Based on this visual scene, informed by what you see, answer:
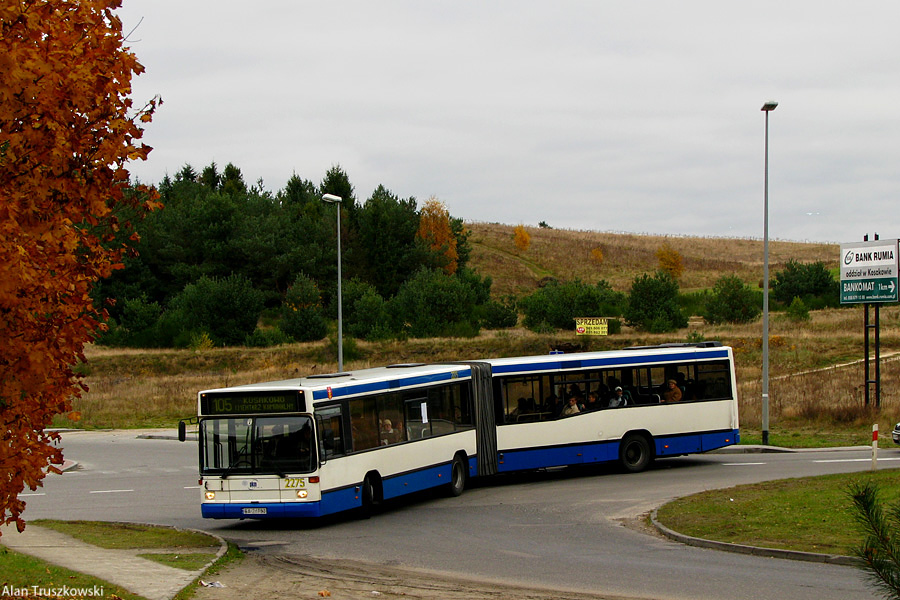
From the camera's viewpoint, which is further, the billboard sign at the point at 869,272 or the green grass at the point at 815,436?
the billboard sign at the point at 869,272

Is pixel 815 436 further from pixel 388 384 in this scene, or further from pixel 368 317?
pixel 368 317

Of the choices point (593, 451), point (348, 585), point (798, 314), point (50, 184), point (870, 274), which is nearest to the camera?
point (50, 184)

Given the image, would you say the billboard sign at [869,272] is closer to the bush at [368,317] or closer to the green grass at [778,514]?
the green grass at [778,514]

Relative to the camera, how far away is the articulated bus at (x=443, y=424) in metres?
16.8

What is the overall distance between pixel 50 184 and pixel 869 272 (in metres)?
29.8

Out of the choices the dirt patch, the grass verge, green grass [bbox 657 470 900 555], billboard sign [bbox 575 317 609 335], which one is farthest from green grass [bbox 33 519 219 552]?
billboard sign [bbox 575 317 609 335]

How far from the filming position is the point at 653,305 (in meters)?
63.8

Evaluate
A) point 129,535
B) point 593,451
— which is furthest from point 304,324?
point 129,535

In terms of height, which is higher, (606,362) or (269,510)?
(606,362)

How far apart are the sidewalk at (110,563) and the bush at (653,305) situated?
51.4 meters

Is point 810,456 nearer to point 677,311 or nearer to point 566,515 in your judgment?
point 566,515

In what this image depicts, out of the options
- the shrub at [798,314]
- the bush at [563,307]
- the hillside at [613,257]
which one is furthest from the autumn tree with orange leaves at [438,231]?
the shrub at [798,314]

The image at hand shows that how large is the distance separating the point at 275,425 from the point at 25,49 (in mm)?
10418

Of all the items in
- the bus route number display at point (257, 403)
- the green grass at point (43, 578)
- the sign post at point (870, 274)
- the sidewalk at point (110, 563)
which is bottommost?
the sidewalk at point (110, 563)
